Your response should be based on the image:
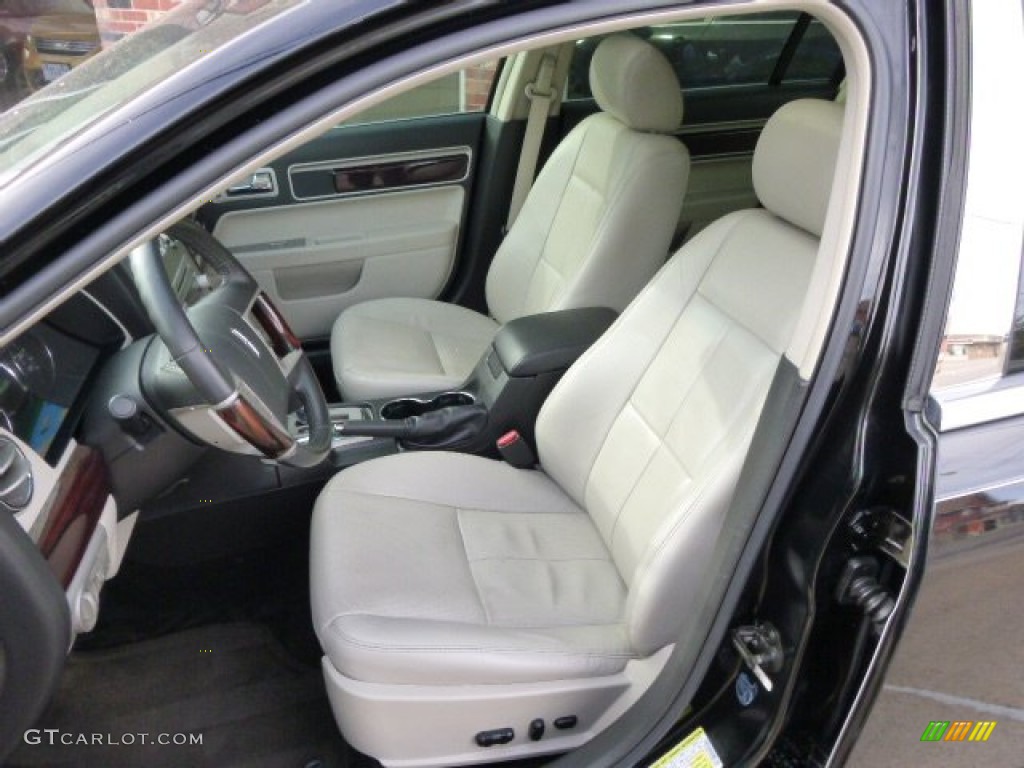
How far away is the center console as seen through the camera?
6.23 ft

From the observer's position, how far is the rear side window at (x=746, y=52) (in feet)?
9.46

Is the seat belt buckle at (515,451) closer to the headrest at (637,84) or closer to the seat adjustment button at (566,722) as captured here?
the seat adjustment button at (566,722)

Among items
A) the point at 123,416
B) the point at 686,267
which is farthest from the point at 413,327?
the point at 123,416

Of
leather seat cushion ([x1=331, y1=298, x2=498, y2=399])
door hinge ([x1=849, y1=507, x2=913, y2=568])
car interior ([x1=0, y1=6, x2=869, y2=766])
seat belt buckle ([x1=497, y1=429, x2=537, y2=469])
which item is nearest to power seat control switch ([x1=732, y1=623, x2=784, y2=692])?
car interior ([x1=0, y1=6, x2=869, y2=766])

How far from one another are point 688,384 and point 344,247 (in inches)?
58.0

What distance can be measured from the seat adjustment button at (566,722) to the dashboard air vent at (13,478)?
775 mm

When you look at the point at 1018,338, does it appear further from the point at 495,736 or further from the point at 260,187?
the point at 260,187

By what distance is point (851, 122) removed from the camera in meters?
0.94

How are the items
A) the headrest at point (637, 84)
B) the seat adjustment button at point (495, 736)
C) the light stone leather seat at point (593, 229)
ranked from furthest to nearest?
1. the light stone leather seat at point (593, 229)
2. the headrest at point (637, 84)
3. the seat adjustment button at point (495, 736)

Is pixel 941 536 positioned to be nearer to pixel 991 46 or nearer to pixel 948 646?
pixel 948 646

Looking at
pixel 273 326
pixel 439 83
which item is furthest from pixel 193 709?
pixel 439 83

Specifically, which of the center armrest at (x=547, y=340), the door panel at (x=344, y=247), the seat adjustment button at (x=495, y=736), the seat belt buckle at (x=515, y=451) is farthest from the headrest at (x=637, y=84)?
the seat adjustment button at (x=495, y=736)

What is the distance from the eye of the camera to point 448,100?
106 inches

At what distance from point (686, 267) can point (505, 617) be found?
680 millimetres
